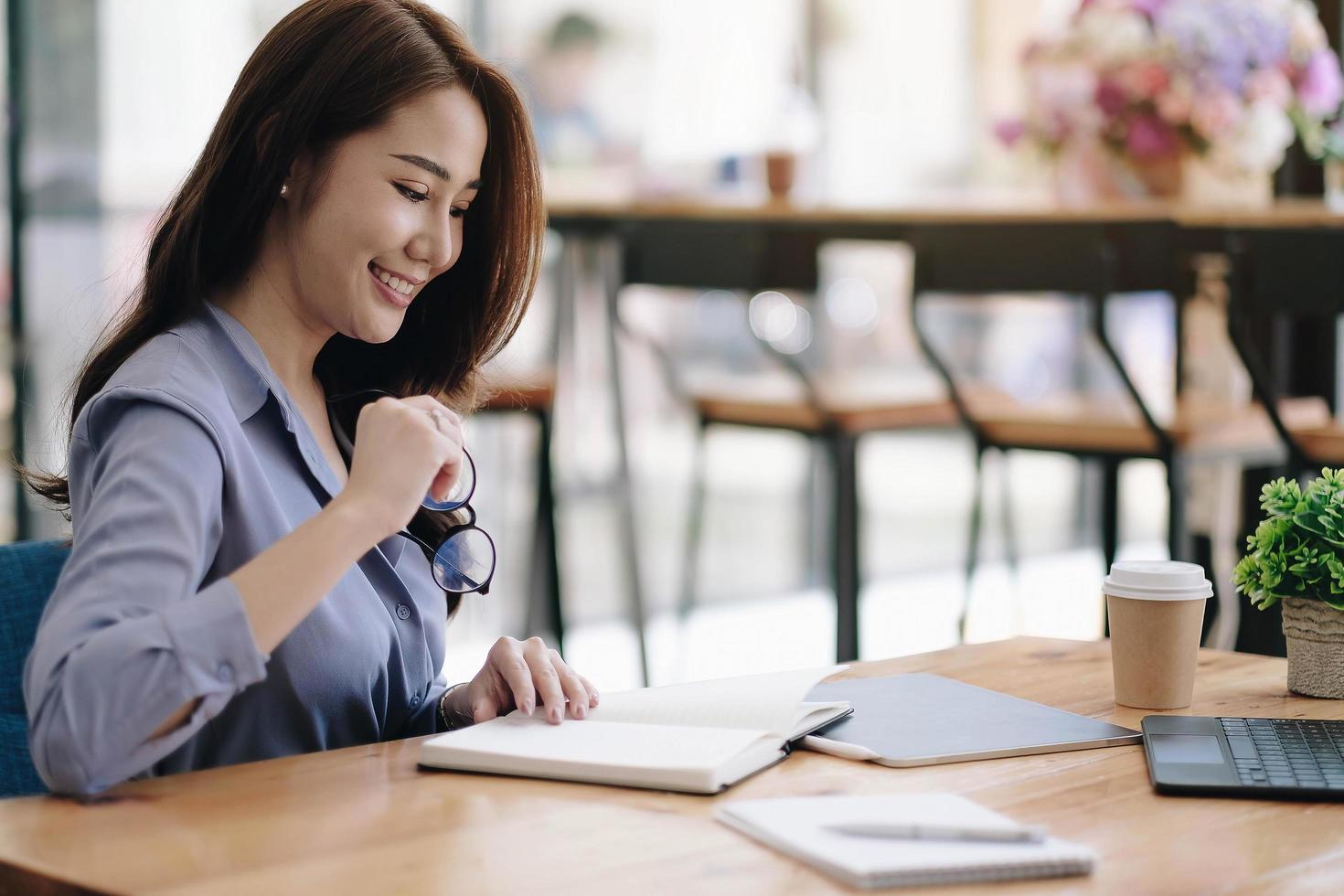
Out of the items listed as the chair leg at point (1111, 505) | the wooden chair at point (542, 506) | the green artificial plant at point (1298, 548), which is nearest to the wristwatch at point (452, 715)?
the green artificial plant at point (1298, 548)

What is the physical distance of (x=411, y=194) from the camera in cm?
156

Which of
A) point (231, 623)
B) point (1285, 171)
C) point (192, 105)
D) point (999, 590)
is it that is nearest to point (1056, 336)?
point (999, 590)

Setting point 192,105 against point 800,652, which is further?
point 800,652

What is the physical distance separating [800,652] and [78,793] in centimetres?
341

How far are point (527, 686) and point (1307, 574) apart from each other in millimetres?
748

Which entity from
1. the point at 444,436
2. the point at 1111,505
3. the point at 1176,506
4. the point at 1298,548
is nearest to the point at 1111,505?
the point at 1111,505

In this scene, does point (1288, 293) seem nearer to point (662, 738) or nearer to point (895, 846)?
point (662, 738)

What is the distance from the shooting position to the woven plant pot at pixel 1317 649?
1.52 metres

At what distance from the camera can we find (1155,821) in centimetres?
112

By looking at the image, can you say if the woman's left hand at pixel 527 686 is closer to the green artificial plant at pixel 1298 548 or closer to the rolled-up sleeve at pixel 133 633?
the rolled-up sleeve at pixel 133 633

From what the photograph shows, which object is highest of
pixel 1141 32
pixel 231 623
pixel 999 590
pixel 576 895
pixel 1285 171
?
pixel 1141 32

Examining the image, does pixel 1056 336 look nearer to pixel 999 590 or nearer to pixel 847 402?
pixel 999 590

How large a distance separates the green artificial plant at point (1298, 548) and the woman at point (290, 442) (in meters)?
0.67

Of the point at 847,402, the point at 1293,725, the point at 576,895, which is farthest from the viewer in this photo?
the point at 847,402
